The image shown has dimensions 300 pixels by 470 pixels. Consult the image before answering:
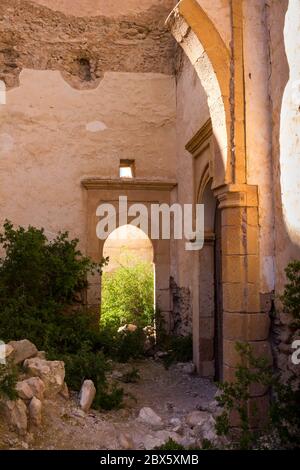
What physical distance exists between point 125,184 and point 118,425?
192 inches

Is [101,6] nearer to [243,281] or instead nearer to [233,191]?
[233,191]

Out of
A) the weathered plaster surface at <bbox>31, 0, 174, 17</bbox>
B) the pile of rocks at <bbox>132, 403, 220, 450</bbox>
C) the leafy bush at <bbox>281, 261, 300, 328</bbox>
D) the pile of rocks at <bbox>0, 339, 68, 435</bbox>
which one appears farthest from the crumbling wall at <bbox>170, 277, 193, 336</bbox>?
the weathered plaster surface at <bbox>31, 0, 174, 17</bbox>

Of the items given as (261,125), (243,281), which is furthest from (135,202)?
(243,281)

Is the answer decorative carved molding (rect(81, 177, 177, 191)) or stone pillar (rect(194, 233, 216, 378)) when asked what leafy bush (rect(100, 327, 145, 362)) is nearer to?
stone pillar (rect(194, 233, 216, 378))

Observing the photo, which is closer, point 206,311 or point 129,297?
point 206,311

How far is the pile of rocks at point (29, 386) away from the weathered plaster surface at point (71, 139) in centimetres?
391

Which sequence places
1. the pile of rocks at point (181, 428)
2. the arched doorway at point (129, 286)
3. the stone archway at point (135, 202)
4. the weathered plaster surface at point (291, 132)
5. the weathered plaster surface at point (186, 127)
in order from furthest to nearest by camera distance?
1. the arched doorway at point (129, 286)
2. the stone archway at point (135, 202)
3. the weathered plaster surface at point (186, 127)
4. the pile of rocks at point (181, 428)
5. the weathered plaster surface at point (291, 132)

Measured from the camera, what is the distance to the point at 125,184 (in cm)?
862

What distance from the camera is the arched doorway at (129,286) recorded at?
10.4 m

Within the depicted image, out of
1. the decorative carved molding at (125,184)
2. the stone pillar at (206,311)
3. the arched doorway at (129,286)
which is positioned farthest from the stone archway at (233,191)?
the arched doorway at (129,286)

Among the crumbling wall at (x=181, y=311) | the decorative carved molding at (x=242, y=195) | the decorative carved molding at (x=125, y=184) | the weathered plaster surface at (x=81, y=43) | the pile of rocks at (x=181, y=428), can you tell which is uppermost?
the weathered plaster surface at (x=81, y=43)

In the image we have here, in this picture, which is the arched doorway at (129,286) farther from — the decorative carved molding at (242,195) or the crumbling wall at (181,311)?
the decorative carved molding at (242,195)
